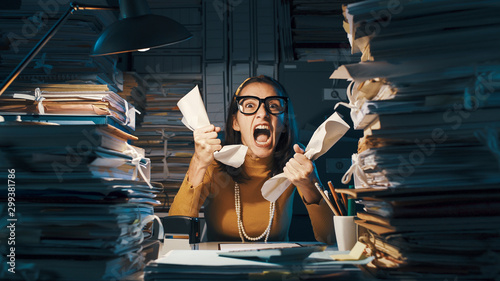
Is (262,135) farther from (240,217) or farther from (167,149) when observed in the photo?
(167,149)

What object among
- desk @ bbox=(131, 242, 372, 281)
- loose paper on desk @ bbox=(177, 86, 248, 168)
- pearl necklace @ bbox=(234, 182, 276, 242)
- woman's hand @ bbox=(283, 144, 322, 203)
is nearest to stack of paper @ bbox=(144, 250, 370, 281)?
desk @ bbox=(131, 242, 372, 281)

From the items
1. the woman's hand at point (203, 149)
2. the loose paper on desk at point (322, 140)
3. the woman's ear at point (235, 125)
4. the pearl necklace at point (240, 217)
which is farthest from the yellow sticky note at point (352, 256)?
the woman's ear at point (235, 125)

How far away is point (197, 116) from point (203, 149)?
1.43ft

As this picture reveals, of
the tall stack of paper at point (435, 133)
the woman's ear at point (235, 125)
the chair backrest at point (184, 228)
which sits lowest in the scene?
the chair backrest at point (184, 228)

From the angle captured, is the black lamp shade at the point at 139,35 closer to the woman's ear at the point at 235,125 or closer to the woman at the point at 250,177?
the woman at the point at 250,177

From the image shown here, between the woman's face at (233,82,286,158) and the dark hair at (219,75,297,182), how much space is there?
6cm

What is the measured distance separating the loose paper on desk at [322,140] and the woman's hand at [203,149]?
0.61 meters

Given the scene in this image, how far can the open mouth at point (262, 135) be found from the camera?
1.81m

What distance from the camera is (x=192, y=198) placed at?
1861 mm

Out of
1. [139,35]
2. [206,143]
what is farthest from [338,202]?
[206,143]

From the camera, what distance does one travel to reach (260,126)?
1.79 meters

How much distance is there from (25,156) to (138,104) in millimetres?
2217

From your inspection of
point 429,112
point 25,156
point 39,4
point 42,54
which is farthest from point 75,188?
point 39,4

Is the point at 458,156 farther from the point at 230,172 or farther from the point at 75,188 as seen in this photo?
the point at 230,172
